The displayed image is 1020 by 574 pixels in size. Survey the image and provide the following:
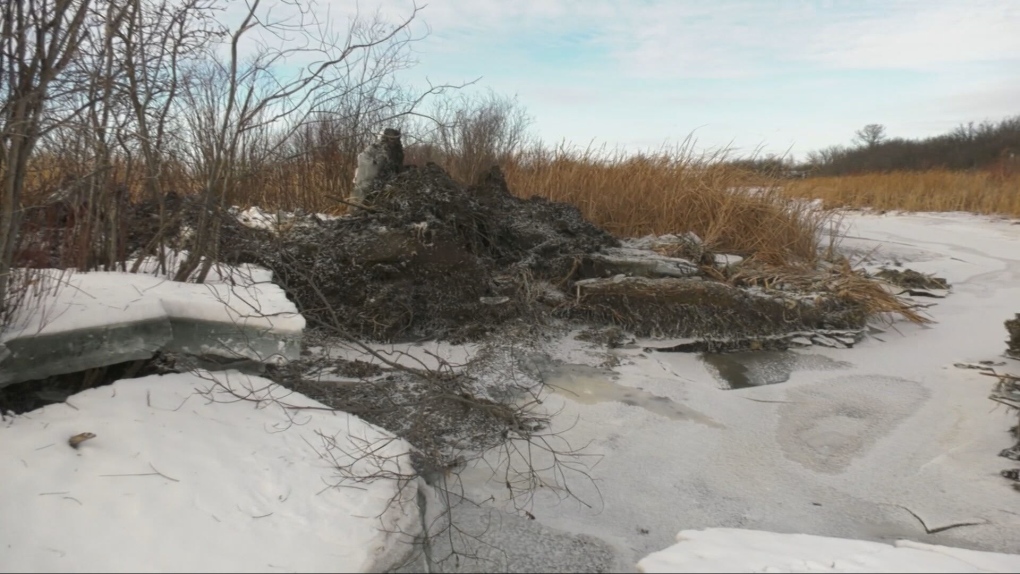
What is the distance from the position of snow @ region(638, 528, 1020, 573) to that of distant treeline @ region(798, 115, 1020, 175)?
70.4 feet

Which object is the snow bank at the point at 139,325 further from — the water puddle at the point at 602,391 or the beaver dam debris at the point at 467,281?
the water puddle at the point at 602,391

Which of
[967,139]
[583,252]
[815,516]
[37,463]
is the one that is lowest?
[815,516]

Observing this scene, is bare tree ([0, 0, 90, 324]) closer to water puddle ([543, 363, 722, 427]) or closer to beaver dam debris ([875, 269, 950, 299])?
water puddle ([543, 363, 722, 427])

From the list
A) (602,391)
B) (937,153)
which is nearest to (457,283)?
(602,391)

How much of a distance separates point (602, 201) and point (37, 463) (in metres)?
6.61

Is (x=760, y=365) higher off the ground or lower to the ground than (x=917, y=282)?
lower

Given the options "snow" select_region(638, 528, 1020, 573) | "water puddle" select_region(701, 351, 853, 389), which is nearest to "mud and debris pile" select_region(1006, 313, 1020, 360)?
"water puddle" select_region(701, 351, 853, 389)

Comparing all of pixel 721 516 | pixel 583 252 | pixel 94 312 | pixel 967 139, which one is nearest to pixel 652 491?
pixel 721 516

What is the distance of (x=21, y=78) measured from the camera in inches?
112

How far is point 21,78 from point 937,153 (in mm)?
30462

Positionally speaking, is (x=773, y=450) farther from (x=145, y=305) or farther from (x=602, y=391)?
(x=145, y=305)

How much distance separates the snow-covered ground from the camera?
2.02 meters

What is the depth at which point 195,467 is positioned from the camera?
2361 millimetres

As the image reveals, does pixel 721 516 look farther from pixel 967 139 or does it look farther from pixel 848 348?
pixel 967 139
